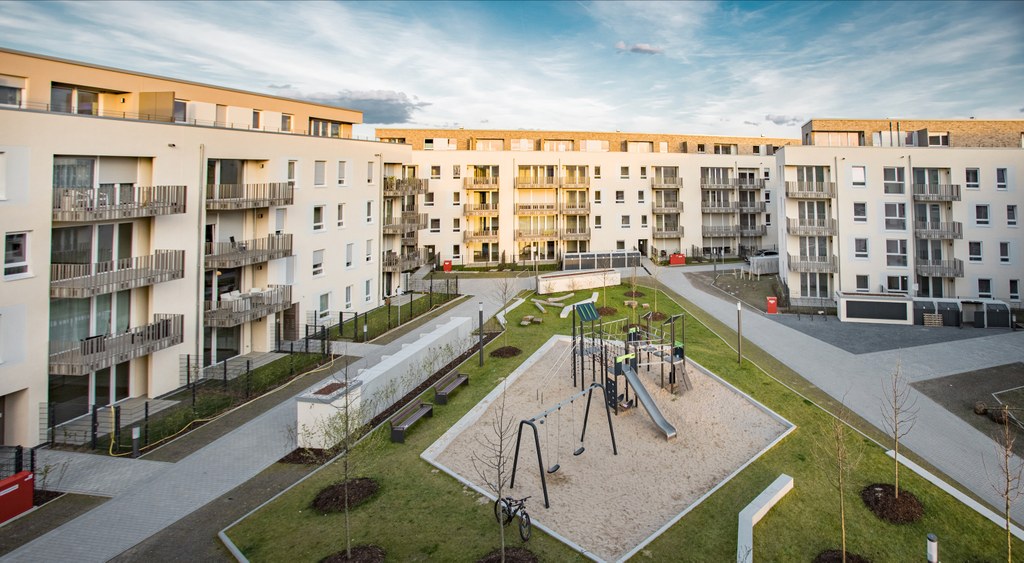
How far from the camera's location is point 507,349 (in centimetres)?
2336

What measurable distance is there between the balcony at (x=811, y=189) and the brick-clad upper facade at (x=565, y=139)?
20.4 metres

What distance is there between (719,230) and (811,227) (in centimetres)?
1903

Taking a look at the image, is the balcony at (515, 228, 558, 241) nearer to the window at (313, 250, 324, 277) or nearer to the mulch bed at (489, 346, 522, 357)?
the window at (313, 250, 324, 277)

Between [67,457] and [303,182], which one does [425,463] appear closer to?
[67,457]

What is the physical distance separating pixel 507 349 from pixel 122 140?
15.3m

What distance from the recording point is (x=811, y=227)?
35656mm

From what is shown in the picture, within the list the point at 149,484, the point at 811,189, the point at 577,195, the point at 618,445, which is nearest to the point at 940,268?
the point at 811,189

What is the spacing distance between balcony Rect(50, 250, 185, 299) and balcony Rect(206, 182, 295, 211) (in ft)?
10.1

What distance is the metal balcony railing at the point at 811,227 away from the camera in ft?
117

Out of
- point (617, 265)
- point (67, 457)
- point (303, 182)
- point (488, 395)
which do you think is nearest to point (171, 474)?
point (67, 457)

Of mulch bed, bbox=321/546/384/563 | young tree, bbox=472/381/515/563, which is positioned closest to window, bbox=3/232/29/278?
mulch bed, bbox=321/546/384/563

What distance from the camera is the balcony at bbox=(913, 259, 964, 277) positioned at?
113ft

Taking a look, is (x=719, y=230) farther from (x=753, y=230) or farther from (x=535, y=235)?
(x=535, y=235)

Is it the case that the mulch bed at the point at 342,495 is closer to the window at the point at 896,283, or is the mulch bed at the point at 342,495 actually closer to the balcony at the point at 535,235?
the window at the point at 896,283
